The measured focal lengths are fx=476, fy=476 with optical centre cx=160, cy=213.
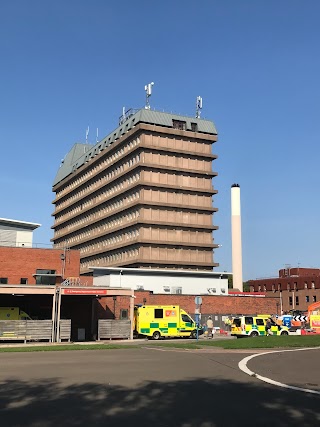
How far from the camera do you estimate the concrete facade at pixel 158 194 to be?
83000 millimetres

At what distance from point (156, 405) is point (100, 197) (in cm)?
9205

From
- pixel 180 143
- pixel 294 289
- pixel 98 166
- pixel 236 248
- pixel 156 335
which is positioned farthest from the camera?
pixel 294 289

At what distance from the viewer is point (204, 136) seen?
90.8 metres

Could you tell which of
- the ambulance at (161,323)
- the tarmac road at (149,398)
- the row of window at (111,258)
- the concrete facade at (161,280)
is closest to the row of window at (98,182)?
the row of window at (111,258)

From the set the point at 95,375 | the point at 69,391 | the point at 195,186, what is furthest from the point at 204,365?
the point at 195,186

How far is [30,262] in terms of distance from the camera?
156 feet

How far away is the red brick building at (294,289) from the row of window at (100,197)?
36.7 metres

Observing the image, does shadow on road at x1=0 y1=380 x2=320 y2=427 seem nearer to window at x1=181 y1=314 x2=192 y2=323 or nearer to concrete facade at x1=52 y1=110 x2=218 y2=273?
window at x1=181 y1=314 x2=192 y2=323

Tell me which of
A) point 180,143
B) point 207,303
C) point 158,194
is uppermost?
point 180,143

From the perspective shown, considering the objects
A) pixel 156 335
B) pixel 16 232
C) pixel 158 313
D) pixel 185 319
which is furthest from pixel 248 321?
pixel 16 232

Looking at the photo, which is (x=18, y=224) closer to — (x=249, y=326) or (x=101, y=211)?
(x=249, y=326)

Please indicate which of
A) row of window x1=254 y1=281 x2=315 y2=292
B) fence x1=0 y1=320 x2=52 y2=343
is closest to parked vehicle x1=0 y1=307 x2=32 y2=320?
fence x1=0 y1=320 x2=52 y2=343

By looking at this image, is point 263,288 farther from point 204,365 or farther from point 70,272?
point 204,365

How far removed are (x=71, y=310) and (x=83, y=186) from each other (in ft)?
219
